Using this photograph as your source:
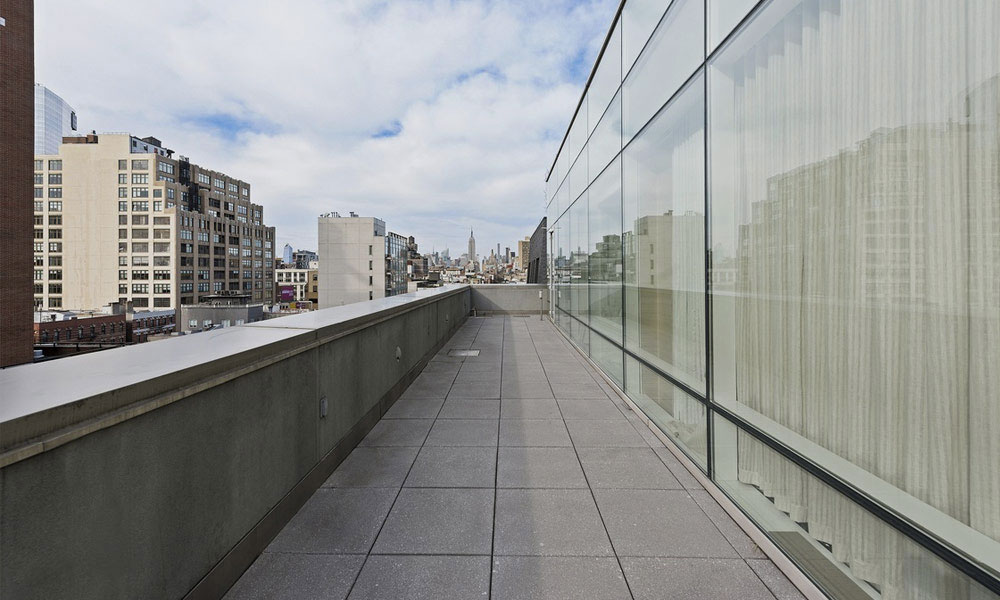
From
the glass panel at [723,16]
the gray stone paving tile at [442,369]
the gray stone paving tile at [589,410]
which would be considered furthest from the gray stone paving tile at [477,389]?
the glass panel at [723,16]

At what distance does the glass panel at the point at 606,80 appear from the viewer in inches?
290

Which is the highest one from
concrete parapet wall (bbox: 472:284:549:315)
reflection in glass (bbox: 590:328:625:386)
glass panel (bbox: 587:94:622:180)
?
glass panel (bbox: 587:94:622:180)

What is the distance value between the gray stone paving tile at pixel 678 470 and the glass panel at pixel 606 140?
16.2 feet

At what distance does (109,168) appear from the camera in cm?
A: 9788

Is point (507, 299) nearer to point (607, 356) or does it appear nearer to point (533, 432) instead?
point (607, 356)

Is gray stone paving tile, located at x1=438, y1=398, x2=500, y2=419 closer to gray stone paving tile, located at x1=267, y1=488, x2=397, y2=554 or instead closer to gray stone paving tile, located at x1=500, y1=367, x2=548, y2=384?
gray stone paving tile, located at x1=500, y1=367, x2=548, y2=384

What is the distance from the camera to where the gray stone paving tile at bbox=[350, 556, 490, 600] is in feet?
8.41

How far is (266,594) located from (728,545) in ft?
10.2

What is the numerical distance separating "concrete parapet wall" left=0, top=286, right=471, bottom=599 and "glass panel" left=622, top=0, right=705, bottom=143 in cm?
466

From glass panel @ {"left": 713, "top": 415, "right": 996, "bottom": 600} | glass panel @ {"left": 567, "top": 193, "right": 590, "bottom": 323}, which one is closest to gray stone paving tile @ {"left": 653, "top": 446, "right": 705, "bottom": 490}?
glass panel @ {"left": 713, "top": 415, "right": 996, "bottom": 600}

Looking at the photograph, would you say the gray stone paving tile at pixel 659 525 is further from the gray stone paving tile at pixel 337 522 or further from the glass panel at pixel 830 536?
the gray stone paving tile at pixel 337 522

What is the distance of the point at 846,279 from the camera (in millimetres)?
2486

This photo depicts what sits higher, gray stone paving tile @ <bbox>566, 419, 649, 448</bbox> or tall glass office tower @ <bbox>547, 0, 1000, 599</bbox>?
tall glass office tower @ <bbox>547, 0, 1000, 599</bbox>

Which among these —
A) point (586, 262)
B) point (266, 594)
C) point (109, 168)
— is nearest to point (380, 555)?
point (266, 594)
